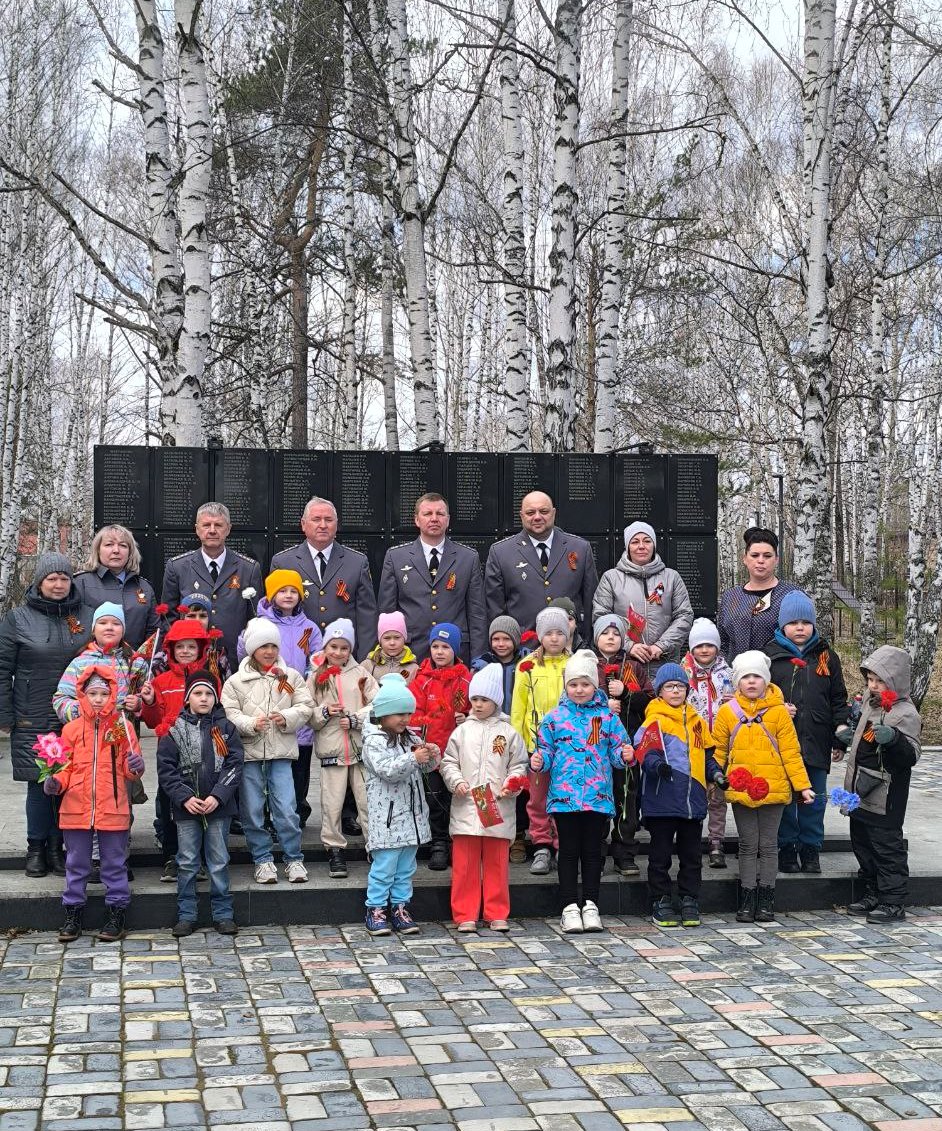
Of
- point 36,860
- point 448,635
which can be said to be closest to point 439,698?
point 448,635

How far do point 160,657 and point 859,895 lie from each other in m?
4.44

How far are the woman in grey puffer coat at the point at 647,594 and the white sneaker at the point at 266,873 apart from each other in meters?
2.63

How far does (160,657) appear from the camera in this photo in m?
7.95

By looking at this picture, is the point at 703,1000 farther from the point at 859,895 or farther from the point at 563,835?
the point at 859,895

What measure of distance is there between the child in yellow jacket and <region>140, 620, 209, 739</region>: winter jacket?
3.04 metres

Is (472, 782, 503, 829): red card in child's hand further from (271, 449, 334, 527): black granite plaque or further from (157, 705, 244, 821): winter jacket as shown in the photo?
(271, 449, 334, 527): black granite plaque

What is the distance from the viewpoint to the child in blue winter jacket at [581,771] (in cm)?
769

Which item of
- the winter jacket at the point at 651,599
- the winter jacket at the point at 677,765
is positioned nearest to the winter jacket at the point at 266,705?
the winter jacket at the point at 677,765

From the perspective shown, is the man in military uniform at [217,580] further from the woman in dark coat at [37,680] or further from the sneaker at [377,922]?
the sneaker at [377,922]

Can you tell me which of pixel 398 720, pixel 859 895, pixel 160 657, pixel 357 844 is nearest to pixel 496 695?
pixel 398 720

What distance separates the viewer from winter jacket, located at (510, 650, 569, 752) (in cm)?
833

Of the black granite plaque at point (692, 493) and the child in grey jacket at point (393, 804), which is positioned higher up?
the black granite plaque at point (692, 493)

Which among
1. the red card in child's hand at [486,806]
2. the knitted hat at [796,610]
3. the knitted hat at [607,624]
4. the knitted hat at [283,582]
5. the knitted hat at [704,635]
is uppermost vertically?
the knitted hat at [283,582]

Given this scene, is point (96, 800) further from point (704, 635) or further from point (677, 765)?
point (704, 635)
